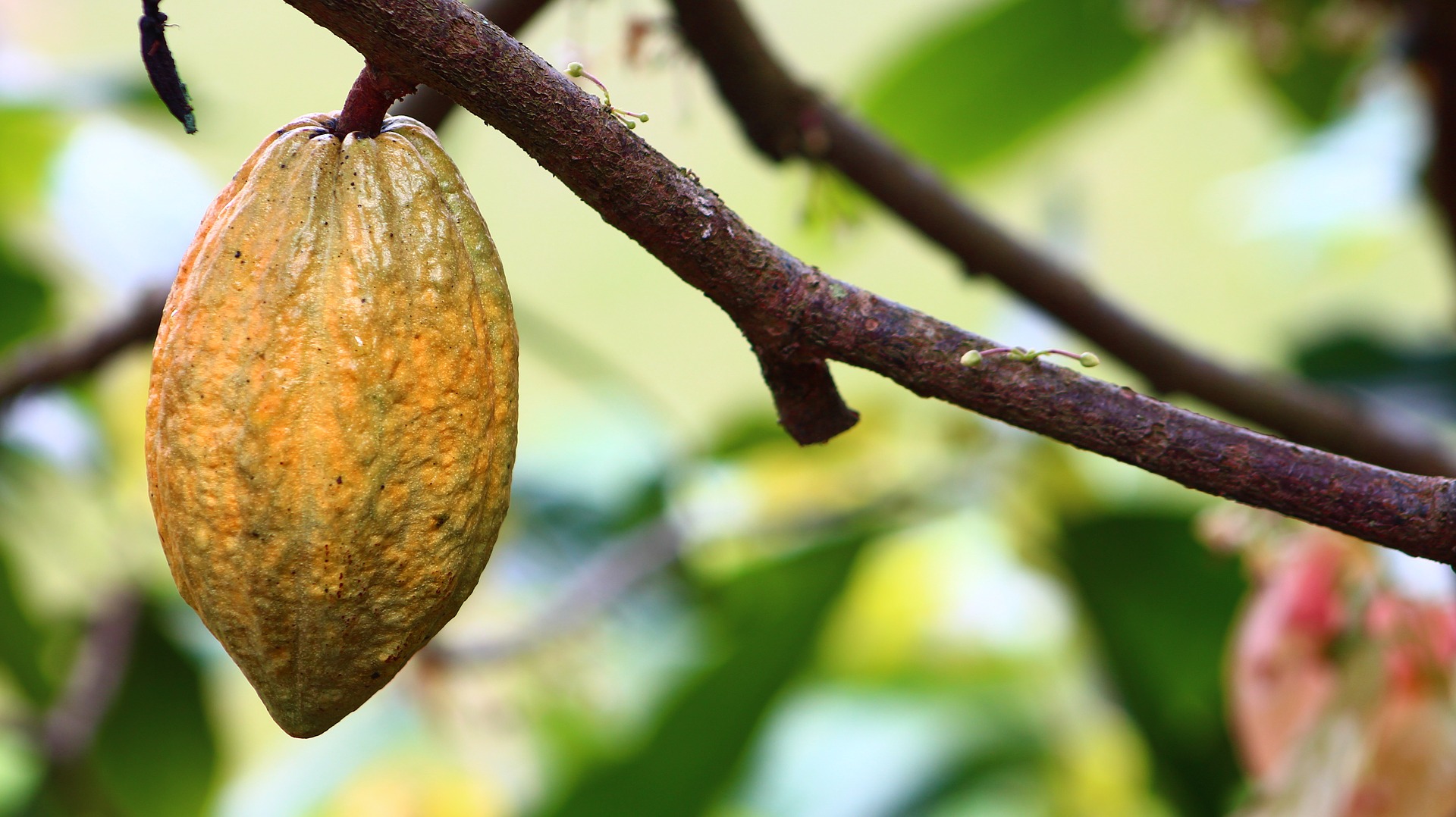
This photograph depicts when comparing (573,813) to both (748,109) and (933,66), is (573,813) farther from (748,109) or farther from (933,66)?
(933,66)

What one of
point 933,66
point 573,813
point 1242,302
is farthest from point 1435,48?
point 1242,302

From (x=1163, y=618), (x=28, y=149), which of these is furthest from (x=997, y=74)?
(x=28, y=149)

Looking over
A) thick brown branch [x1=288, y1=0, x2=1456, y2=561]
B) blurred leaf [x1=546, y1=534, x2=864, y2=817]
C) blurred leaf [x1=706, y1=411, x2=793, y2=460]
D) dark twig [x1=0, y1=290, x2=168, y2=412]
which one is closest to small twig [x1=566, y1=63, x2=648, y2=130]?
thick brown branch [x1=288, y1=0, x2=1456, y2=561]

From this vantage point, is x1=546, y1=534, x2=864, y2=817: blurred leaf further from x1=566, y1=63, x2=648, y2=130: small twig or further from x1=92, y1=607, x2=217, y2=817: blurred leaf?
x1=566, y1=63, x2=648, y2=130: small twig

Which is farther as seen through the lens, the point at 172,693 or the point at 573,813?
the point at 172,693

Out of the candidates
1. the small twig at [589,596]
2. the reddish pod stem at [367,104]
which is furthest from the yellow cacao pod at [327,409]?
the small twig at [589,596]

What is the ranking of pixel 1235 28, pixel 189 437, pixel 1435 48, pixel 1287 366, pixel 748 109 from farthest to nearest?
pixel 1287 366, pixel 1235 28, pixel 1435 48, pixel 748 109, pixel 189 437
